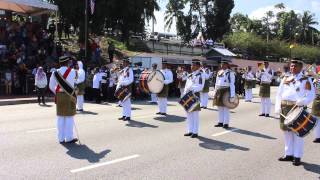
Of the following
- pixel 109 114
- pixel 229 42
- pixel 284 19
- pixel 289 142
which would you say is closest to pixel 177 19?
pixel 229 42

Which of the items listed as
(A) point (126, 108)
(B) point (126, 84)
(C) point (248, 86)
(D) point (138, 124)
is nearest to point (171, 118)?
(A) point (126, 108)

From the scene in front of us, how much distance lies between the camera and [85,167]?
326 inches

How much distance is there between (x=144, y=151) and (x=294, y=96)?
3.24 meters

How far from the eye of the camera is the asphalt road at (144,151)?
26.6 feet

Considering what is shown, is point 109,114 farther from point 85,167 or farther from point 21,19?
point 21,19

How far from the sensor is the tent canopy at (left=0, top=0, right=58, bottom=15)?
84.9 ft

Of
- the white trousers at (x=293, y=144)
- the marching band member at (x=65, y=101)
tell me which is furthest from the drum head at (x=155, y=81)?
the white trousers at (x=293, y=144)

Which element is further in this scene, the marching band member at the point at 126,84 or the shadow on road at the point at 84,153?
the marching band member at the point at 126,84

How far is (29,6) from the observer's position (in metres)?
27.9

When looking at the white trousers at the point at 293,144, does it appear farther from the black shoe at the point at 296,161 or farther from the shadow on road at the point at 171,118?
the shadow on road at the point at 171,118

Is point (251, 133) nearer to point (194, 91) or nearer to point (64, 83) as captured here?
point (194, 91)

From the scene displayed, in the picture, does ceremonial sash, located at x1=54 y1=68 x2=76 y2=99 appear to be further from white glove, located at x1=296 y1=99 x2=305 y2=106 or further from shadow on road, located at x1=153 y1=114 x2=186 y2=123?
shadow on road, located at x1=153 y1=114 x2=186 y2=123

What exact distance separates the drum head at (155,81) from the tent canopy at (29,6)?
39.4ft

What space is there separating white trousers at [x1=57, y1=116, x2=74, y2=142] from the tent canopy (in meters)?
16.4
